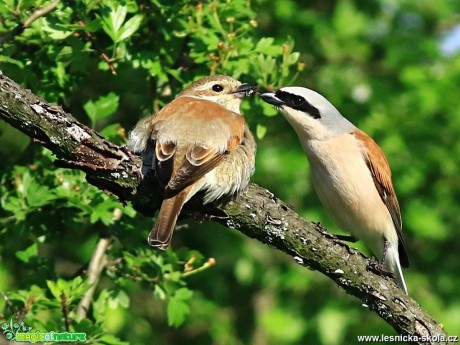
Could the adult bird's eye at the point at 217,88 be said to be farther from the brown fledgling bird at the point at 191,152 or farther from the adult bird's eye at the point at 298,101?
the adult bird's eye at the point at 298,101

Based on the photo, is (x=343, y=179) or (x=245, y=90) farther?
(x=343, y=179)

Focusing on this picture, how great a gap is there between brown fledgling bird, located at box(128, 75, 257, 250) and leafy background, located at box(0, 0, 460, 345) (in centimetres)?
38

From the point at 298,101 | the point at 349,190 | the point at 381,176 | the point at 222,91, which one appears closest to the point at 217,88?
the point at 222,91

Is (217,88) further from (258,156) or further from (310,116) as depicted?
(258,156)

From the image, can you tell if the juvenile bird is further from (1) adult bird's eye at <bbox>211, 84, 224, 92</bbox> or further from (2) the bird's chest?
(1) adult bird's eye at <bbox>211, 84, 224, 92</bbox>

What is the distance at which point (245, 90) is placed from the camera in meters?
5.78

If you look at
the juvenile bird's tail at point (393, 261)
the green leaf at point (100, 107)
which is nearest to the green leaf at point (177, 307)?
the green leaf at point (100, 107)

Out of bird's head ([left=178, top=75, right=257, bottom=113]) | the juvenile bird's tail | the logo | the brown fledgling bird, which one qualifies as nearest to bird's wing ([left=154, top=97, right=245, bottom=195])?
the brown fledgling bird

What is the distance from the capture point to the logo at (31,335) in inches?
195

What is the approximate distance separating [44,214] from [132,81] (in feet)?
3.61

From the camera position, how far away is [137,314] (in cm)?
986

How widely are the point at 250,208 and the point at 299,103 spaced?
63.3 inches

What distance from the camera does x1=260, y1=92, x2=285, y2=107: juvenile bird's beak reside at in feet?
18.8

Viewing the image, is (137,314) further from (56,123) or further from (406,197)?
(56,123)
